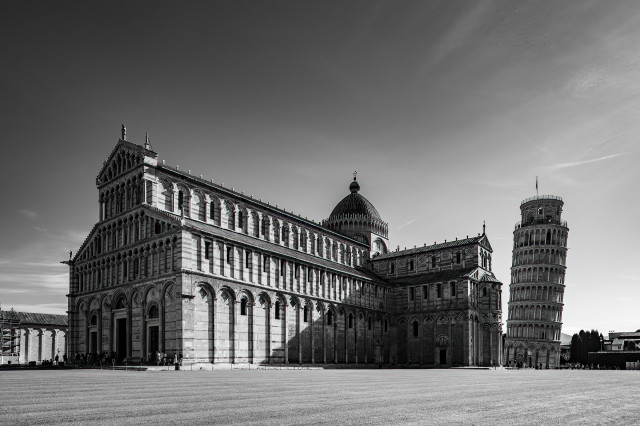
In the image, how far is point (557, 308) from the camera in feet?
377

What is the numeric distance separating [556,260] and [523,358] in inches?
820

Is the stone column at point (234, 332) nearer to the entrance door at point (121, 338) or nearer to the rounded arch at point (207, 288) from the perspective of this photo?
the rounded arch at point (207, 288)

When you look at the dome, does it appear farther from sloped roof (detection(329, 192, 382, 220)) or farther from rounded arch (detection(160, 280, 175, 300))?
rounded arch (detection(160, 280, 175, 300))

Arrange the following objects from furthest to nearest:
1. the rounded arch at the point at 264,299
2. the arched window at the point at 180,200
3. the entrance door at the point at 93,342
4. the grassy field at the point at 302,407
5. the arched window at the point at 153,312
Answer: the entrance door at the point at 93,342
the arched window at the point at 180,200
the rounded arch at the point at 264,299
the arched window at the point at 153,312
the grassy field at the point at 302,407

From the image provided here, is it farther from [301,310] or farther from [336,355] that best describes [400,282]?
[301,310]

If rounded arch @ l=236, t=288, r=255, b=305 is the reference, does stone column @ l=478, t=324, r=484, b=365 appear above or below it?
below

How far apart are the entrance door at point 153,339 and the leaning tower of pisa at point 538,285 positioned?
81.6m

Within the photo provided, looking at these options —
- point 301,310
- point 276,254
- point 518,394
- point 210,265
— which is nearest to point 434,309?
point 301,310

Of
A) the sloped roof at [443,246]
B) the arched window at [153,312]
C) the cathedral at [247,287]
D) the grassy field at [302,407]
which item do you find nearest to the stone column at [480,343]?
the cathedral at [247,287]

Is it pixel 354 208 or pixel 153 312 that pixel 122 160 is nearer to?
pixel 153 312

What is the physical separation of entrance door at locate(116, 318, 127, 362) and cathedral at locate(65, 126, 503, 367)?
0.35ft

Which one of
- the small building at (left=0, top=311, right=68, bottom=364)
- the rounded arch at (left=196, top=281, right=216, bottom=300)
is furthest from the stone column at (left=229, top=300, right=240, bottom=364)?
the small building at (left=0, top=311, right=68, bottom=364)

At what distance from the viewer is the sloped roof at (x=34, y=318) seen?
83188 mm

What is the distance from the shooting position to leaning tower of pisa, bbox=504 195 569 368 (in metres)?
114
